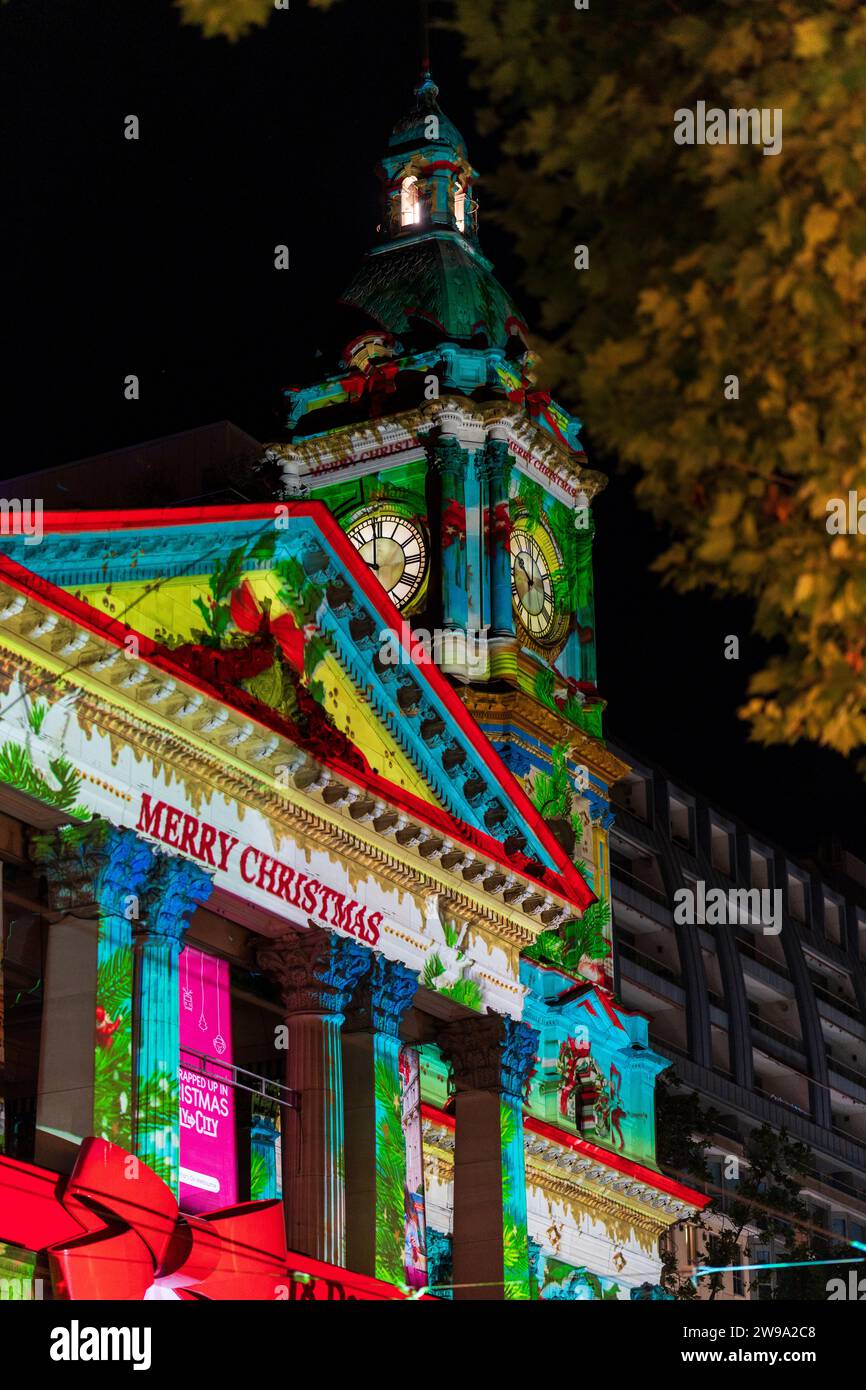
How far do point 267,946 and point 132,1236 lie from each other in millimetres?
7290

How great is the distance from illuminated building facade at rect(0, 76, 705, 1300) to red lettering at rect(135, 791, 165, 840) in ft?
0.13

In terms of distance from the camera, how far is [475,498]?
58219 mm

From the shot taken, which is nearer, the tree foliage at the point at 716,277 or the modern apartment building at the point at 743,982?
the tree foliage at the point at 716,277

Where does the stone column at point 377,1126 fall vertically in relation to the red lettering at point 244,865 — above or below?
below

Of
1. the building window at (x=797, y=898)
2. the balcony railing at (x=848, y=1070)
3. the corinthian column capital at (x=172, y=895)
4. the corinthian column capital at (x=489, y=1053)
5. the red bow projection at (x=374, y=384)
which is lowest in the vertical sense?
the corinthian column capital at (x=489, y=1053)

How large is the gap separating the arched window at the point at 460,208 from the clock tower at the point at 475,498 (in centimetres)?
86

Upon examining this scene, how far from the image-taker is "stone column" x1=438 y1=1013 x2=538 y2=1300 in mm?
39125

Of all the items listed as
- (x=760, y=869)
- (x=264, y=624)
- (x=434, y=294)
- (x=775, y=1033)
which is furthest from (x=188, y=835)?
(x=760, y=869)

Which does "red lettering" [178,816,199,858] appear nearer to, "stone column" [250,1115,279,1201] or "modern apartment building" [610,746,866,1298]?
"stone column" [250,1115,279,1201]

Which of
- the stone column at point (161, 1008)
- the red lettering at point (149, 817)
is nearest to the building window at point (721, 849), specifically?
the stone column at point (161, 1008)

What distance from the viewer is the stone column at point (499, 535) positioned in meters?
57.2

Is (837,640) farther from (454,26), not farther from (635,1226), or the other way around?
(635,1226)

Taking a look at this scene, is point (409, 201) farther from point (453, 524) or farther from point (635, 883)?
point (635, 883)

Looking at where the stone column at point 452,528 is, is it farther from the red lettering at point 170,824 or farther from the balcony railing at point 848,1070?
the balcony railing at point 848,1070
